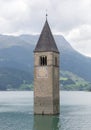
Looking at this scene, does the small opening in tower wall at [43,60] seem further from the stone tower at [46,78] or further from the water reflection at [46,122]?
the water reflection at [46,122]

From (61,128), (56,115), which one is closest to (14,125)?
(61,128)

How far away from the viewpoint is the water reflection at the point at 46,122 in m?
66.3

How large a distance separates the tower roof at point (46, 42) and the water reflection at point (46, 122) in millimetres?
13057

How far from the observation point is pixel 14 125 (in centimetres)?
6731

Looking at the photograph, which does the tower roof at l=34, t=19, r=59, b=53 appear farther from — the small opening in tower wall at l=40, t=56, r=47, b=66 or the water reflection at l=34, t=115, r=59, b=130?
the water reflection at l=34, t=115, r=59, b=130

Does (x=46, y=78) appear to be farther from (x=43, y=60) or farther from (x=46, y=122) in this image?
(x=46, y=122)

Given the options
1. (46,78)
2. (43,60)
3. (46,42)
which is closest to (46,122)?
(46,78)

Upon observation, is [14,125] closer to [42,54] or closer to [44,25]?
[42,54]

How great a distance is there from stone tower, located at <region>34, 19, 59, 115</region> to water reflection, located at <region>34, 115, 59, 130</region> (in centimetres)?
214

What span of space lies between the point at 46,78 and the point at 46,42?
23.2 feet

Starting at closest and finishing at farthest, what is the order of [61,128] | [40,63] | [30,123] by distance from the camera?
[61,128] → [30,123] → [40,63]

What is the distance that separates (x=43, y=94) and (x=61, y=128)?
15.2 m

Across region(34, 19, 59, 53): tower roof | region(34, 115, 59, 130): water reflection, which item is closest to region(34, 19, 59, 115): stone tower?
region(34, 19, 59, 53): tower roof

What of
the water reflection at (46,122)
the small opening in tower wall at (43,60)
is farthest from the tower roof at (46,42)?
the water reflection at (46,122)
